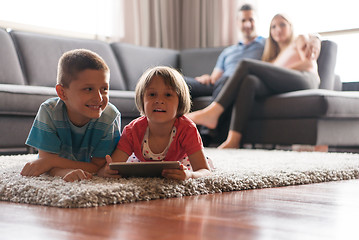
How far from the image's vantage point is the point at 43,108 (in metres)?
1.43

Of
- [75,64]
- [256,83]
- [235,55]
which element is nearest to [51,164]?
[75,64]

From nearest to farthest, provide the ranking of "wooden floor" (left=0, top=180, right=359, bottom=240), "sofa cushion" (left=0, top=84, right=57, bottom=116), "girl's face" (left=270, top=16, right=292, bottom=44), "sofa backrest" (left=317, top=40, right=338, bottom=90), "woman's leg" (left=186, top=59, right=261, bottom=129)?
"wooden floor" (left=0, top=180, right=359, bottom=240)
"sofa cushion" (left=0, top=84, right=57, bottom=116)
"woman's leg" (left=186, top=59, right=261, bottom=129)
"girl's face" (left=270, top=16, right=292, bottom=44)
"sofa backrest" (left=317, top=40, right=338, bottom=90)

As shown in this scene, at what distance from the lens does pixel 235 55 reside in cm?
Result: 372

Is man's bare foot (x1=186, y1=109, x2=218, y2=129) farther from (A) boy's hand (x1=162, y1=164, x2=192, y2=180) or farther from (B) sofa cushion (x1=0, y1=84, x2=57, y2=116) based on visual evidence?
(A) boy's hand (x1=162, y1=164, x2=192, y2=180)

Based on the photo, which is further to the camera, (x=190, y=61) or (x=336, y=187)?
(x=190, y=61)

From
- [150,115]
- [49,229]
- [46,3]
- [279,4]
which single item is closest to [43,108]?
[150,115]

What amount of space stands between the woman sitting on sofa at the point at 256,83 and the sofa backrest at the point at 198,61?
2.81 ft

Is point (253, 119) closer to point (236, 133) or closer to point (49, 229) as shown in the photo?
point (236, 133)

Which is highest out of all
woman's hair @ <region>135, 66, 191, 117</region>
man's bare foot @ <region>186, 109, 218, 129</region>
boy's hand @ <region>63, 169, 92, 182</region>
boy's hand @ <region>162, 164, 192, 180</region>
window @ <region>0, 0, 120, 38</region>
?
window @ <region>0, 0, 120, 38</region>

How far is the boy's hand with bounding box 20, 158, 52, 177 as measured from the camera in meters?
1.33

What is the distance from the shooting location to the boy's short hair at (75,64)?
136cm

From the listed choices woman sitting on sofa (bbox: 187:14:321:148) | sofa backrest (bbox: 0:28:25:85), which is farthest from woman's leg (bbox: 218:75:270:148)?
sofa backrest (bbox: 0:28:25:85)

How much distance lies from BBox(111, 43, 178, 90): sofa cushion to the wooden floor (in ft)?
9.21

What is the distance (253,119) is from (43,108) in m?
2.04
